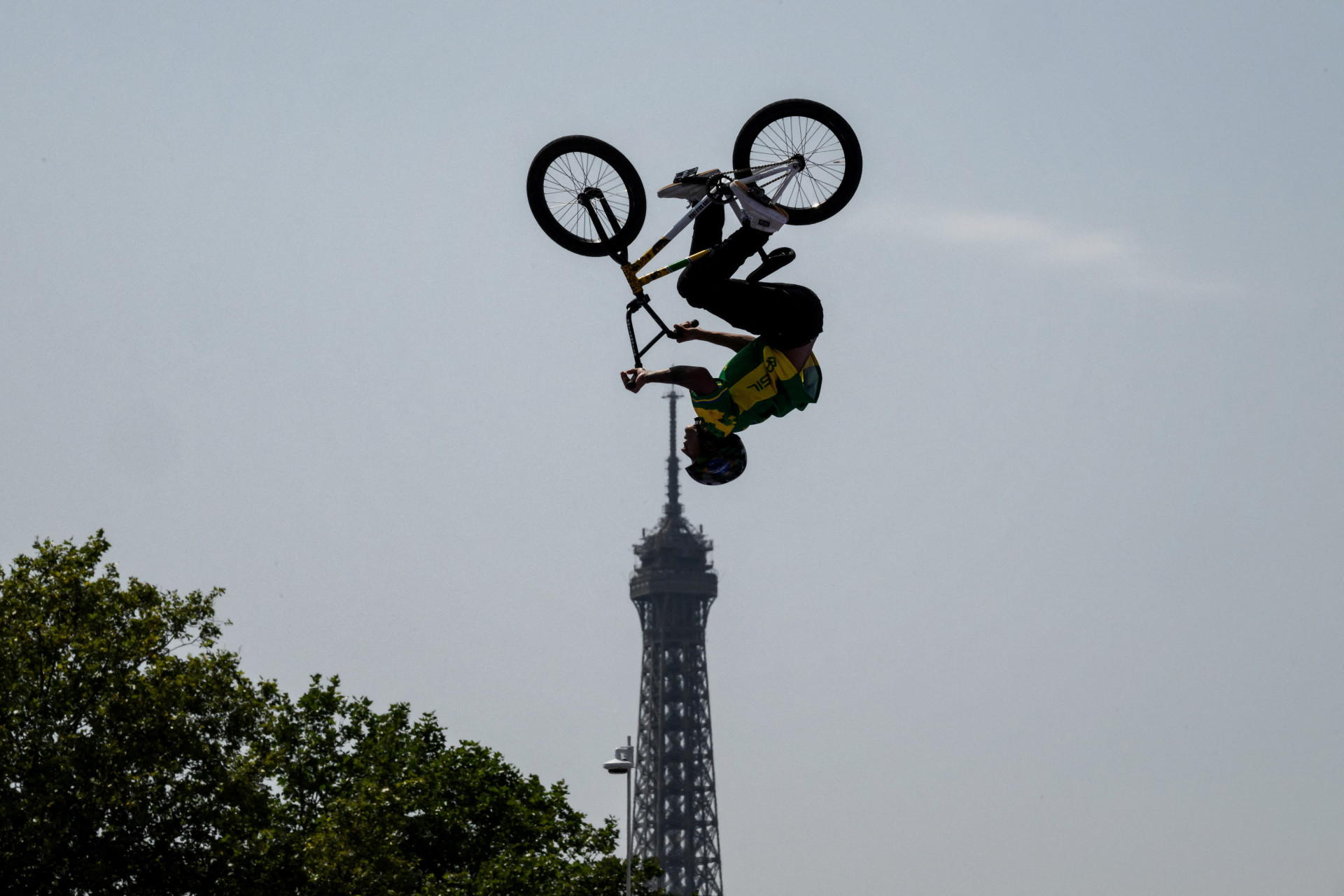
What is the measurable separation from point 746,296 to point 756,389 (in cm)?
82

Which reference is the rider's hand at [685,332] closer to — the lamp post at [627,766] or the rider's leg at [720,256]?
the rider's leg at [720,256]

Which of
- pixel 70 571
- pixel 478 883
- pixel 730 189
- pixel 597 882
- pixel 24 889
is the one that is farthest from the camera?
pixel 597 882

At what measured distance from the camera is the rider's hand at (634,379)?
539 inches

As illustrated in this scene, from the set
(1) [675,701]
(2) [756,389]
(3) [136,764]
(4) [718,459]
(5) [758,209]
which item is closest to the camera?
(5) [758,209]

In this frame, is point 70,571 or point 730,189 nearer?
point 730,189

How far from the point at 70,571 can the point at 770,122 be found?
2737cm

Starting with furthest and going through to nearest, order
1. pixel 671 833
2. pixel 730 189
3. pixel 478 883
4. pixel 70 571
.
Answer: pixel 671 833, pixel 478 883, pixel 70 571, pixel 730 189

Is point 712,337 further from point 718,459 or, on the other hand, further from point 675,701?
point 675,701

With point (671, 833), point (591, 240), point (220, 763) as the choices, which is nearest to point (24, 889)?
point (220, 763)

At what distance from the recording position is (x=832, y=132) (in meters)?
14.2

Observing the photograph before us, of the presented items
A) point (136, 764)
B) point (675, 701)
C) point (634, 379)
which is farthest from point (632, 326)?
point (675, 701)

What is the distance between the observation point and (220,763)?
116 ft

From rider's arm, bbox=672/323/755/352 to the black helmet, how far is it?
757 mm

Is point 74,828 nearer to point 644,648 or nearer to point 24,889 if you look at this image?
point 24,889
